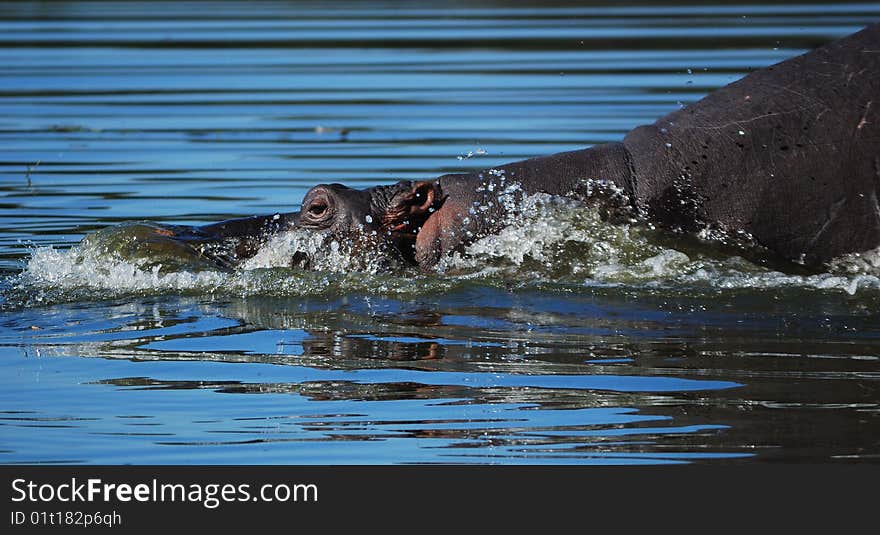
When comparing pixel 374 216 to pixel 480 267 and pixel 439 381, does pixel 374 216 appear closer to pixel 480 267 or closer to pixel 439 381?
pixel 480 267

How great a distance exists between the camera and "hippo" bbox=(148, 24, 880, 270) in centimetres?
870

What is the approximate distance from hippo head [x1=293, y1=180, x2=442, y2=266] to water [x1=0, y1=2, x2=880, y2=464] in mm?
116

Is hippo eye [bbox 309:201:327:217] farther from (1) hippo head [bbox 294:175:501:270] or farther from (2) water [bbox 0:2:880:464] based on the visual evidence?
(2) water [bbox 0:2:880:464]

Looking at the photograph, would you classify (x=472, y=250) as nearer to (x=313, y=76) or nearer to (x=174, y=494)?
(x=174, y=494)

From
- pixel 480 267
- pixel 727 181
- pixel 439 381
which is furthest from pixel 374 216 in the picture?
pixel 439 381

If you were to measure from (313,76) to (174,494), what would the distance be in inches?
580

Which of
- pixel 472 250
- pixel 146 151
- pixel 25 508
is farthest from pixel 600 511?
pixel 146 151

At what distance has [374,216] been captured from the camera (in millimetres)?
9164

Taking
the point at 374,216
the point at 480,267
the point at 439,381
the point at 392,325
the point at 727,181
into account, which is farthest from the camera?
the point at 374,216

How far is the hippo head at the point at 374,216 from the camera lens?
913 centimetres

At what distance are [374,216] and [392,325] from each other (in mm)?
1277

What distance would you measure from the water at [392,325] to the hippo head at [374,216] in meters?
0.12

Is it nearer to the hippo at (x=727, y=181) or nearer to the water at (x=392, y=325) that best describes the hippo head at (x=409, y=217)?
the hippo at (x=727, y=181)

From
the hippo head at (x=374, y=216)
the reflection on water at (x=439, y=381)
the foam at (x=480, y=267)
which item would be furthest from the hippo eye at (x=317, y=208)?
the reflection on water at (x=439, y=381)
